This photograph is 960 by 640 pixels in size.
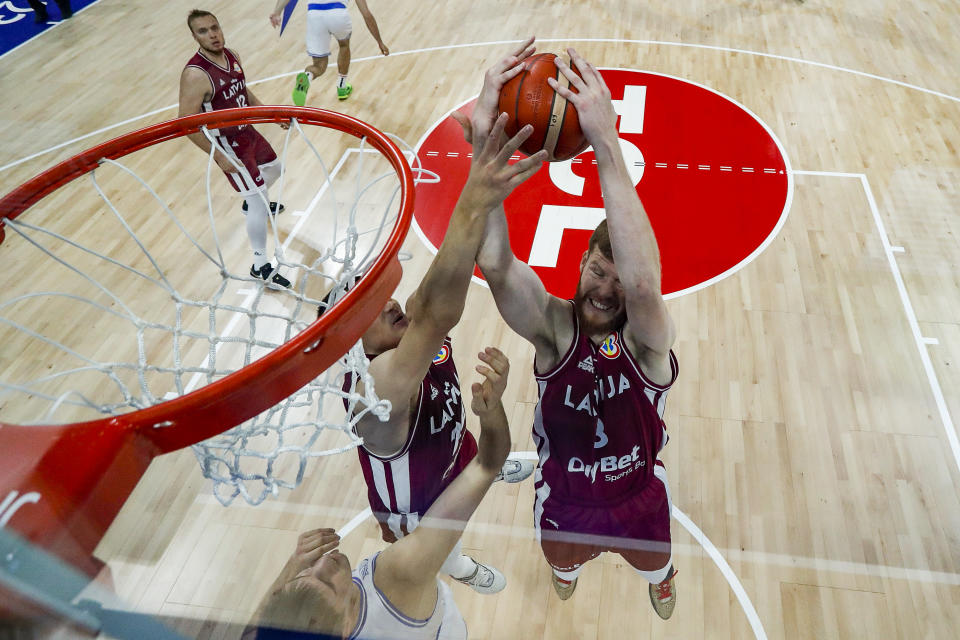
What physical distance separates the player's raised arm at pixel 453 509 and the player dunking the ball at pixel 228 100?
1839 mm

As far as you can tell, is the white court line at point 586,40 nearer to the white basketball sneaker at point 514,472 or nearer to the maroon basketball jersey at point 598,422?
the white basketball sneaker at point 514,472

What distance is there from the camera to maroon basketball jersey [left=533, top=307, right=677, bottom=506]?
6.61ft

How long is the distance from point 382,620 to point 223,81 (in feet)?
9.79

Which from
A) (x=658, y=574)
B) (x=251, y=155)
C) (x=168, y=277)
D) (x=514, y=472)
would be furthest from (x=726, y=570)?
(x=168, y=277)

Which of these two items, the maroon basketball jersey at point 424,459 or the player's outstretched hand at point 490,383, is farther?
the maroon basketball jersey at point 424,459

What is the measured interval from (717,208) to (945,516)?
2.19 m

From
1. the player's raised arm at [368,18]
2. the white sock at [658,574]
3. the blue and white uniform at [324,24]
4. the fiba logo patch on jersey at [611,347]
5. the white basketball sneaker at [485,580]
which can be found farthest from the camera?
the player's raised arm at [368,18]

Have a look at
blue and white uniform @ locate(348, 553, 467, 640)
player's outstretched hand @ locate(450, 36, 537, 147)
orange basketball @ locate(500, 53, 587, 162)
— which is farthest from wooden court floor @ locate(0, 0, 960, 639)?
orange basketball @ locate(500, 53, 587, 162)

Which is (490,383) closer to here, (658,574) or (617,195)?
(617,195)

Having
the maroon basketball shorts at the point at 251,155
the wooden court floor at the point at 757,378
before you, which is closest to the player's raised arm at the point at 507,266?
the wooden court floor at the point at 757,378

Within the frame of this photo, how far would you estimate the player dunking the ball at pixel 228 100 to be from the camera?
3.63 m

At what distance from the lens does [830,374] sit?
135 inches

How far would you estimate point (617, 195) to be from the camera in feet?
5.13

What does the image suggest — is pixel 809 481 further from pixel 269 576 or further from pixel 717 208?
pixel 269 576
